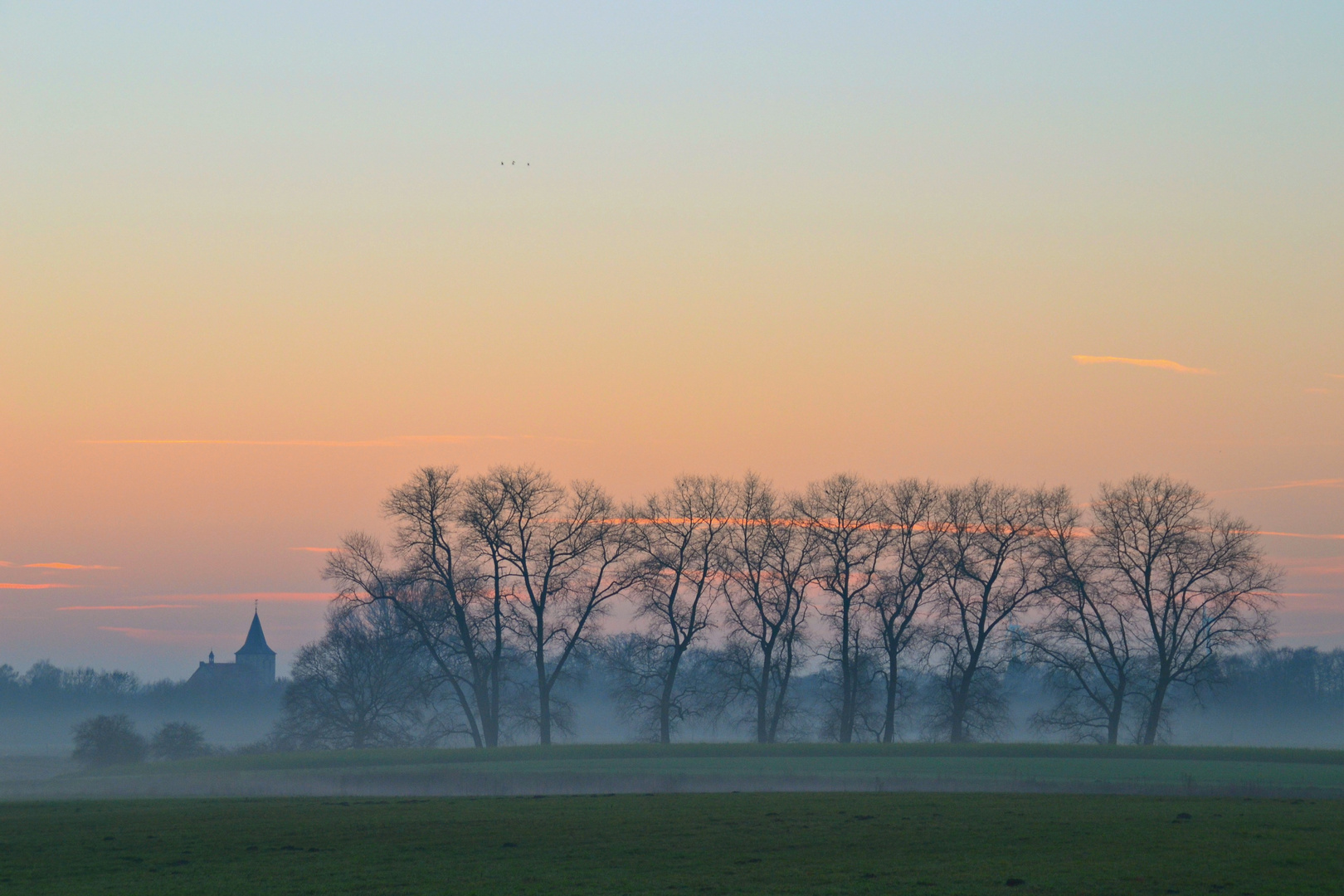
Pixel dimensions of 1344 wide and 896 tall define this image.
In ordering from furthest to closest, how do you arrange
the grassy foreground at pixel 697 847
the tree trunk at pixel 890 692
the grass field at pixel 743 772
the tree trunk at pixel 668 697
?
the tree trunk at pixel 668 697
the tree trunk at pixel 890 692
the grass field at pixel 743 772
the grassy foreground at pixel 697 847

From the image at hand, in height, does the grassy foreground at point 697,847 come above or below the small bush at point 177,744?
above

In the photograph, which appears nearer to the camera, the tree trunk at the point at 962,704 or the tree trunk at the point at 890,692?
the tree trunk at the point at 962,704

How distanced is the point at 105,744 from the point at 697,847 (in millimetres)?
65823

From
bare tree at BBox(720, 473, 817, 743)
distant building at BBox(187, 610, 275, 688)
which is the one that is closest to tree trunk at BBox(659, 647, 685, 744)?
Answer: bare tree at BBox(720, 473, 817, 743)

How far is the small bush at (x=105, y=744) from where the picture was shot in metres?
73.9

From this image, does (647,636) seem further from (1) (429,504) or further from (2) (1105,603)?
(2) (1105,603)

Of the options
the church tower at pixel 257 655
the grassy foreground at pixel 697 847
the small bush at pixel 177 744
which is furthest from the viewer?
the church tower at pixel 257 655

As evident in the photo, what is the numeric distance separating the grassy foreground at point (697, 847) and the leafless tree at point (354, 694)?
146 ft

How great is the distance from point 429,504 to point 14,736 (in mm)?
155851

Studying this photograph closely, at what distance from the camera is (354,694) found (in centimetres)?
7525

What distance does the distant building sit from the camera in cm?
17512

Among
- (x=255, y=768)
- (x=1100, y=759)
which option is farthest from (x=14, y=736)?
(x=1100, y=759)

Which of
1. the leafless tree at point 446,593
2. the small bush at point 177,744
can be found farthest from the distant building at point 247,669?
the leafless tree at point 446,593

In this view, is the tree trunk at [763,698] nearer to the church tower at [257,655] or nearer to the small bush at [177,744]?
the small bush at [177,744]
